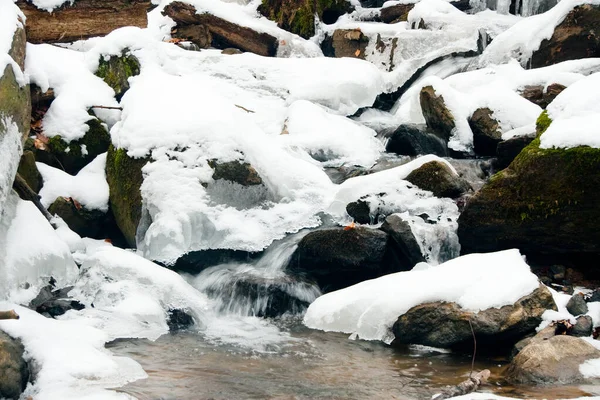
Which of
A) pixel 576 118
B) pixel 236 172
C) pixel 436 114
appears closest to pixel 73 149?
pixel 236 172

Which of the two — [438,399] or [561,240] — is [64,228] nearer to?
[438,399]

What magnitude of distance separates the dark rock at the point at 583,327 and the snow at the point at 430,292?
397 millimetres

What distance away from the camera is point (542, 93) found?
9.14m

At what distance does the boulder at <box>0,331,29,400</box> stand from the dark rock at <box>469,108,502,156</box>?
6.60 metres

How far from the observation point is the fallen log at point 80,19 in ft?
31.0

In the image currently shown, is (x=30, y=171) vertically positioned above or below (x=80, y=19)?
below

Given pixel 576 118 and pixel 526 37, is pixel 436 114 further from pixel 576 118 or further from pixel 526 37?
pixel 526 37

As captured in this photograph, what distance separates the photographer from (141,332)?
200 inches

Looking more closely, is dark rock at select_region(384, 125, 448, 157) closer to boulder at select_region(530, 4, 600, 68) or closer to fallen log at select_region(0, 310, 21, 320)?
boulder at select_region(530, 4, 600, 68)

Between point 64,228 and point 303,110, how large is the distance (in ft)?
14.4

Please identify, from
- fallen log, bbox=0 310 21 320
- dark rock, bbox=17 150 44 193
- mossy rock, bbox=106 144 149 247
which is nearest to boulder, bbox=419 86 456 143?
mossy rock, bbox=106 144 149 247

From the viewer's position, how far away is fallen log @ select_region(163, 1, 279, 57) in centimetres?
1374

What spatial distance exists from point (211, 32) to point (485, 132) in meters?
7.39

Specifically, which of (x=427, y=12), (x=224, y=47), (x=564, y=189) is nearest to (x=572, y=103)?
(x=564, y=189)
